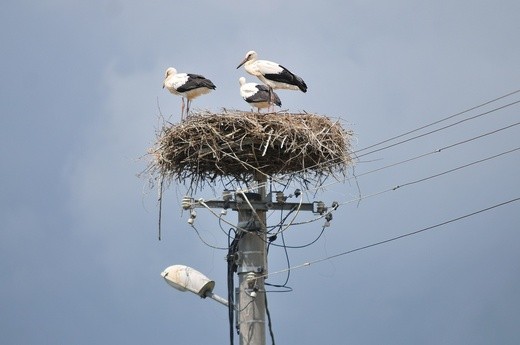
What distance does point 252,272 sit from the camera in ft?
45.8

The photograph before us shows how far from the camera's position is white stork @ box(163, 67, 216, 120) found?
17266 mm

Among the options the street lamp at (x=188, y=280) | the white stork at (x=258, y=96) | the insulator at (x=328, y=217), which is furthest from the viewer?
the white stork at (x=258, y=96)

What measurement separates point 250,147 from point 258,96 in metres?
2.29

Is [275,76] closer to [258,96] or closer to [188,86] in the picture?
[258,96]

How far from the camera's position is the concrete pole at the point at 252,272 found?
13.7 meters

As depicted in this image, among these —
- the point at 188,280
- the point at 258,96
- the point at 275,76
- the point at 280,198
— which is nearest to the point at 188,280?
the point at 188,280

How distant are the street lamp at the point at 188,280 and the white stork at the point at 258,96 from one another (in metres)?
3.51

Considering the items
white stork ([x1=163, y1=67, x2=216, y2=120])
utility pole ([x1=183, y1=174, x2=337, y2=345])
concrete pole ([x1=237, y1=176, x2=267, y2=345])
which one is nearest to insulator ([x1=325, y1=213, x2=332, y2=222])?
utility pole ([x1=183, y1=174, x2=337, y2=345])

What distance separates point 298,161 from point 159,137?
1.65 m

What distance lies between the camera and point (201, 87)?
17281 millimetres

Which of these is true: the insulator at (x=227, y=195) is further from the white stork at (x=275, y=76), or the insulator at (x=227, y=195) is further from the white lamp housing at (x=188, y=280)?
the white stork at (x=275, y=76)

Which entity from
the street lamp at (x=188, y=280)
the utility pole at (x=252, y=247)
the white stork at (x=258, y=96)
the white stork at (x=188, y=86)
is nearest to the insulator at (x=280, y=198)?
the utility pole at (x=252, y=247)

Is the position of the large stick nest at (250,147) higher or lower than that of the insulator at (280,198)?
higher

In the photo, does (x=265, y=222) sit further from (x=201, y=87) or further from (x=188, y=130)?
(x=201, y=87)
